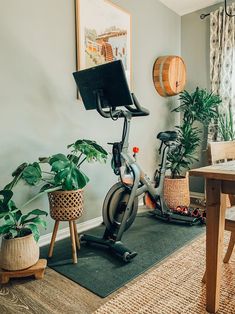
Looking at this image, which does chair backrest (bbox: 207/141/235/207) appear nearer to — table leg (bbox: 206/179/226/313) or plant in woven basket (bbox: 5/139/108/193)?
table leg (bbox: 206/179/226/313)

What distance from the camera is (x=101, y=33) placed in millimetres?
2734

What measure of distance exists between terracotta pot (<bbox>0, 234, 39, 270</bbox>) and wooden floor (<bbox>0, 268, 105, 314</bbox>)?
0.38ft

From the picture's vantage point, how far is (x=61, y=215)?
6.35ft

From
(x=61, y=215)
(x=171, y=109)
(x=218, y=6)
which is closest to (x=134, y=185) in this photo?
(x=61, y=215)

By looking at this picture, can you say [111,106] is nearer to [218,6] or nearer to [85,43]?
[85,43]

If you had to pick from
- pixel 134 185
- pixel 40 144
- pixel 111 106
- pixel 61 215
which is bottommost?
pixel 61 215

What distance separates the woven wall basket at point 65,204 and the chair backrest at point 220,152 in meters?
1.00

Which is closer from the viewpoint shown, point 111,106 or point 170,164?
point 111,106

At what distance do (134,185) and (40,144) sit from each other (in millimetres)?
899

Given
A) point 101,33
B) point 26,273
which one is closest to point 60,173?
point 26,273

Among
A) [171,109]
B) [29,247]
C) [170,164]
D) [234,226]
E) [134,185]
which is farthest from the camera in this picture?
[171,109]

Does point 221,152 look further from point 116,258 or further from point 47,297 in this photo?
point 47,297

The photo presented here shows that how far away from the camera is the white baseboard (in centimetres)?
230

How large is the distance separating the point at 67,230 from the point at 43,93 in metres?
1.28
